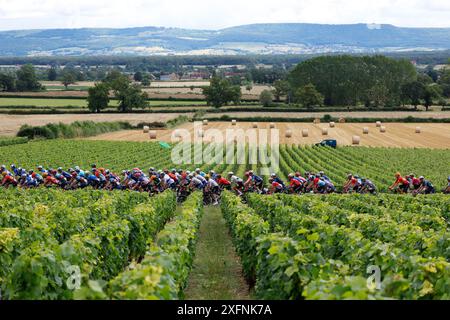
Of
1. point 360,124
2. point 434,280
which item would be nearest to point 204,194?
point 434,280

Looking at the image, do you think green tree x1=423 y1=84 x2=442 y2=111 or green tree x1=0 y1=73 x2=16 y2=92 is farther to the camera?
green tree x1=0 y1=73 x2=16 y2=92

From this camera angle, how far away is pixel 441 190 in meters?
35.9

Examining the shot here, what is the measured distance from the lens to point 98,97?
340ft

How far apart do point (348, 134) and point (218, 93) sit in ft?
144

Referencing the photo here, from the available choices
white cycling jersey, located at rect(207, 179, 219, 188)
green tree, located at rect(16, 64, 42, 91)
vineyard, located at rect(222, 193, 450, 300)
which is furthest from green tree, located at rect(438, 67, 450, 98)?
vineyard, located at rect(222, 193, 450, 300)

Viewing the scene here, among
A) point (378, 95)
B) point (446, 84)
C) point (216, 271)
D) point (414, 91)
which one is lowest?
point (446, 84)

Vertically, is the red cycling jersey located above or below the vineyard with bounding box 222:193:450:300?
below

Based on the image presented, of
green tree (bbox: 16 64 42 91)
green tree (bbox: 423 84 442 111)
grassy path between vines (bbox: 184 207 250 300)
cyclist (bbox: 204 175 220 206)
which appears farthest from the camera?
green tree (bbox: 16 64 42 91)

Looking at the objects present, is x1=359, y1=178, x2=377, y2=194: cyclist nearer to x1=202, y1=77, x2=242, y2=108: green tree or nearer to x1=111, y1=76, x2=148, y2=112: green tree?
x1=111, y1=76, x2=148, y2=112: green tree

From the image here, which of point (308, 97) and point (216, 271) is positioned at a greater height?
point (216, 271)

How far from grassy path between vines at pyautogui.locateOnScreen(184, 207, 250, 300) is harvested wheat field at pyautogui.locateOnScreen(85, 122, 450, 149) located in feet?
148

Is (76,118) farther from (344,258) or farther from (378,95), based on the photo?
(344,258)

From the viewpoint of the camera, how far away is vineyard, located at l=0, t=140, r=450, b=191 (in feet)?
145

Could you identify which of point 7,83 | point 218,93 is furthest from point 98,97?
point 7,83
